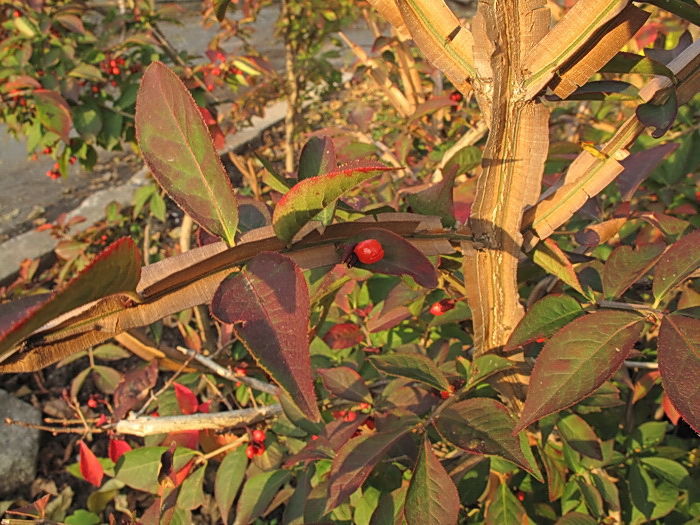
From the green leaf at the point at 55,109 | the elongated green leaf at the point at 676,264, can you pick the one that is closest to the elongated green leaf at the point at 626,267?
the elongated green leaf at the point at 676,264

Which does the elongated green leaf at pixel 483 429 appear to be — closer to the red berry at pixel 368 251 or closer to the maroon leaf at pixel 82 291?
the red berry at pixel 368 251

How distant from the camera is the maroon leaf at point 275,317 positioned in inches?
15.0

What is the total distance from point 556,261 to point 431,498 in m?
0.33

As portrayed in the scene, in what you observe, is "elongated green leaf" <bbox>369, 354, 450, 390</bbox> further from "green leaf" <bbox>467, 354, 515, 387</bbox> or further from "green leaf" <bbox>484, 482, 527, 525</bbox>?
"green leaf" <bbox>484, 482, 527, 525</bbox>

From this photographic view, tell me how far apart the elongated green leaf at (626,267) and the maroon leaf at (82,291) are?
1.93 ft

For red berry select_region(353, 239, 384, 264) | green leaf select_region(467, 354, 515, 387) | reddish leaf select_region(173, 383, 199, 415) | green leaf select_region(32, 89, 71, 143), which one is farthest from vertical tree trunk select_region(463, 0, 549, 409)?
green leaf select_region(32, 89, 71, 143)

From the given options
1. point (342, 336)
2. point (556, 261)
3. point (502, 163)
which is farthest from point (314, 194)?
point (342, 336)

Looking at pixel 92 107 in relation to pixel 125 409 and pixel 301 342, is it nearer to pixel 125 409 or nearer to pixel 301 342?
pixel 125 409

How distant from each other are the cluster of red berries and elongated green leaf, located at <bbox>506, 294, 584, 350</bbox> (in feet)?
1.95

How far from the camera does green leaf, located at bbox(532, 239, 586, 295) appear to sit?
64 centimetres

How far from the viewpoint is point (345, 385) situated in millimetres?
942

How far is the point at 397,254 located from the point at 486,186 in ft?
0.47

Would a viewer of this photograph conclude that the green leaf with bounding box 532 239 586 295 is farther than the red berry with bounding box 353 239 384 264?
Yes

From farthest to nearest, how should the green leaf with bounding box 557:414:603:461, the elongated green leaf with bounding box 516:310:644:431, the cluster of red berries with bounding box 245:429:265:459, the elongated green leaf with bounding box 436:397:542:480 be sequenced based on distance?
the cluster of red berries with bounding box 245:429:265:459 → the green leaf with bounding box 557:414:603:461 → the elongated green leaf with bounding box 436:397:542:480 → the elongated green leaf with bounding box 516:310:644:431
